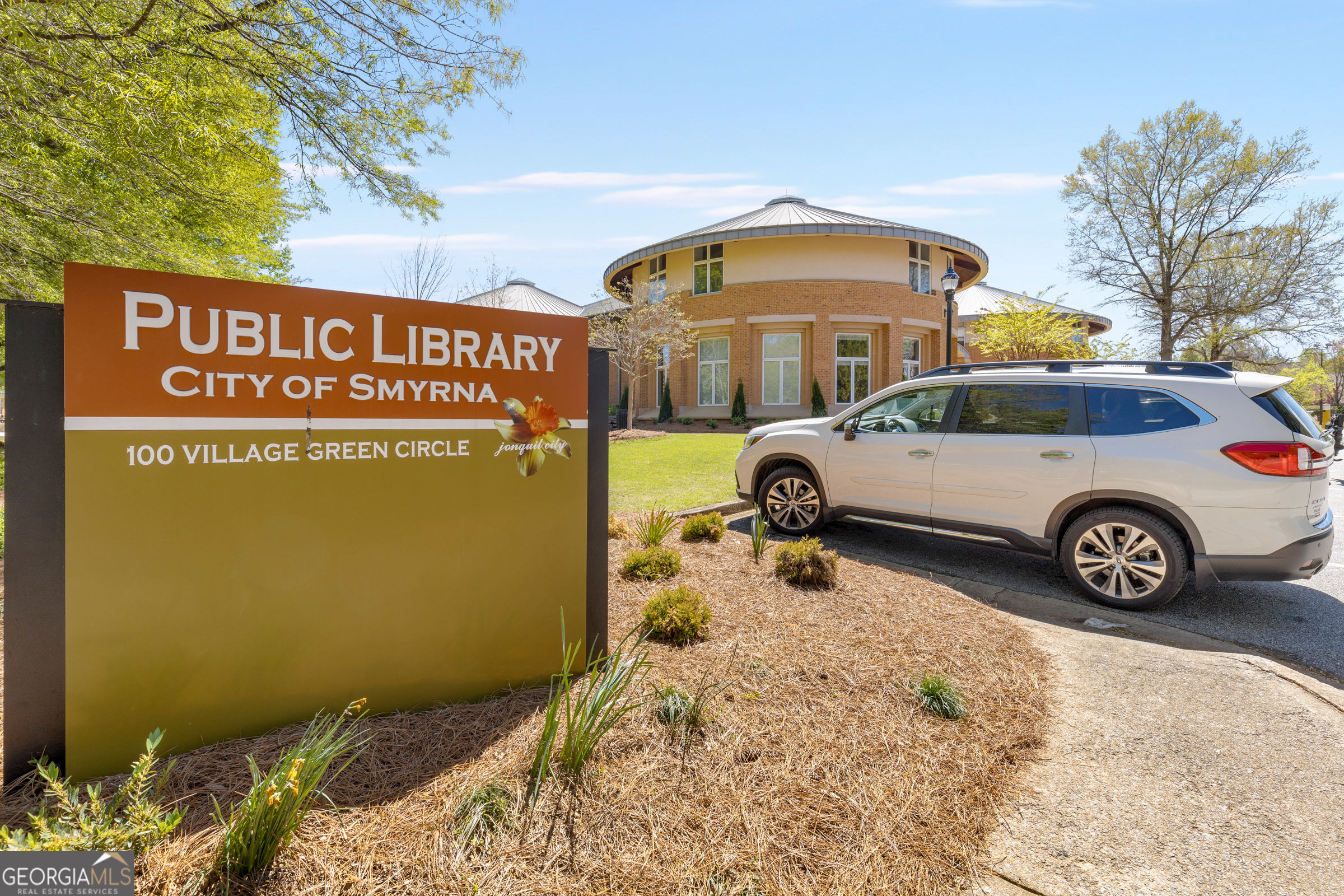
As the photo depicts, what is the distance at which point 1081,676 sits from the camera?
370cm

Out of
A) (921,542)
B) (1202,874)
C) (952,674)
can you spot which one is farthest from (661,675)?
(921,542)

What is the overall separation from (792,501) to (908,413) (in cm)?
153

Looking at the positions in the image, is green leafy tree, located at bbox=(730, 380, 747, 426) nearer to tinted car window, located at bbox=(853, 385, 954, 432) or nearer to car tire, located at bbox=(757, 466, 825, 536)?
car tire, located at bbox=(757, 466, 825, 536)

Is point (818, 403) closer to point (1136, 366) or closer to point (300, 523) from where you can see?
point (1136, 366)

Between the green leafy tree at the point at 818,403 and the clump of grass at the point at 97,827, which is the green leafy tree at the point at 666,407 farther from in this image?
the clump of grass at the point at 97,827

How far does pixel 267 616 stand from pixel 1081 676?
164 inches

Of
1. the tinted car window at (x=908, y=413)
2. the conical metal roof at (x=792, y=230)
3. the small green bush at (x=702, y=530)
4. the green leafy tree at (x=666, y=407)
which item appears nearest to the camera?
the small green bush at (x=702, y=530)

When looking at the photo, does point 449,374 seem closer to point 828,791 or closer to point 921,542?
point 828,791

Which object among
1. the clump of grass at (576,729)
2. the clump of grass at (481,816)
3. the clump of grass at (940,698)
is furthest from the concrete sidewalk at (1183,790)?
the clump of grass at (481,816)

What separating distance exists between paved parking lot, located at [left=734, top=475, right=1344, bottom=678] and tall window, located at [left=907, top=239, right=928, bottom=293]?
2211 centimetres

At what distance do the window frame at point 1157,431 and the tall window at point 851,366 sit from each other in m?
20.8

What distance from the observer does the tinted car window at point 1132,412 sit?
16.3 feet

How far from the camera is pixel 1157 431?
500 centimetres

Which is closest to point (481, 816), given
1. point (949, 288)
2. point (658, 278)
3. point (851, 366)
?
point (949, 288)
